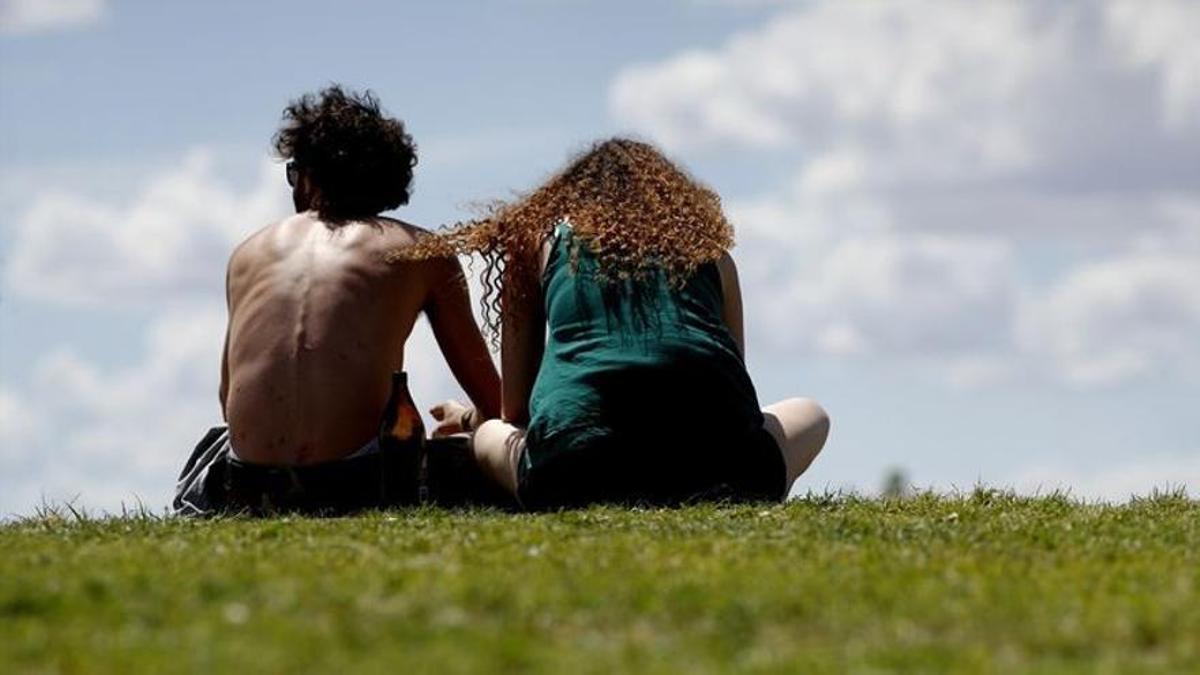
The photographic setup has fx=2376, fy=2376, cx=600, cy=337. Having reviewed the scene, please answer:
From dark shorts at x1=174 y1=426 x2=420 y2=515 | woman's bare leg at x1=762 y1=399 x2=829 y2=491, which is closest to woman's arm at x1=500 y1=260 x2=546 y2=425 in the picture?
dark shorts at x1=174 y1=426 x2=420 y2=515

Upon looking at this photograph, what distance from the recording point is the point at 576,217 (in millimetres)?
13047

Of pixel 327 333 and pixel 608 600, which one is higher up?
pixel 327 333

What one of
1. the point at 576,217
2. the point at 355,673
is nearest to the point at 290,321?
the point at 576,217

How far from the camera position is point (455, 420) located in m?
14.2

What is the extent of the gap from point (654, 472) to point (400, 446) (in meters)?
1.54

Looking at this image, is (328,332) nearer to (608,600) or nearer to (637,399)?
(637,399)

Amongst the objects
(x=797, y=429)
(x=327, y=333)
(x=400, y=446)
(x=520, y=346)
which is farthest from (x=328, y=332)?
(x=797, y=429)

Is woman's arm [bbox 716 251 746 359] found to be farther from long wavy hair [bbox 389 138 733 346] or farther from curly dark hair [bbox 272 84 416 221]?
curly dark hair [bbox 272 84 416 221]

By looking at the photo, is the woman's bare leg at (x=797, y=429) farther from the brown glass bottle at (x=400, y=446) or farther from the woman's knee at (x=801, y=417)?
the brown glass bottle at (x=400, y=446)

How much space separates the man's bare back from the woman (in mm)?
337

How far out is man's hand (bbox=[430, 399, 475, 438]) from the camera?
14.2m

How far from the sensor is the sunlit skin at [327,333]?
44.3ft

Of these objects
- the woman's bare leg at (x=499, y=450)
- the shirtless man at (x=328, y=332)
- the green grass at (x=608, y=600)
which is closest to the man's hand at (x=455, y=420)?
the shirtless man at (x=328, y=332)

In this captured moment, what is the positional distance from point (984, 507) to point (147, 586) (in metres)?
6.35
